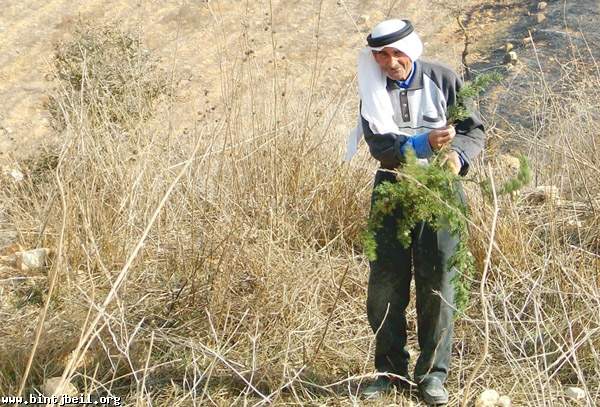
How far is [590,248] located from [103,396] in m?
2.27

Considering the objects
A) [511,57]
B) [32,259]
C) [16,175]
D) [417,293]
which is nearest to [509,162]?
[417,293]

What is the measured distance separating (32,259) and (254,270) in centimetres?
121

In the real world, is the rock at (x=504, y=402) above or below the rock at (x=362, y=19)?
above

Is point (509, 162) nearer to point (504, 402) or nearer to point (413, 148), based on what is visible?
point (504, 402)

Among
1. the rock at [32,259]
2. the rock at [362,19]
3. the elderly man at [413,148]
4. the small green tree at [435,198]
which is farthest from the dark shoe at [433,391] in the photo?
the rock at [362,19]

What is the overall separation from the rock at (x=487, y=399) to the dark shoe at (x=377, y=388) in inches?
12.8

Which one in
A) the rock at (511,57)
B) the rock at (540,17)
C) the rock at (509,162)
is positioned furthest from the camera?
the rock at (540,17)

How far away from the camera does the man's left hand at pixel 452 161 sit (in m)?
2.64

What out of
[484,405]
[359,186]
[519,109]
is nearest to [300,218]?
[359,186]

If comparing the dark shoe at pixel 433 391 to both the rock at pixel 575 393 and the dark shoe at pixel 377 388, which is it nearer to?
the dark shoe at pixel 377 388

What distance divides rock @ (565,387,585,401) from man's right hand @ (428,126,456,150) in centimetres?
106

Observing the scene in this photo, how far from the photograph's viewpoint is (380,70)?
111 inches

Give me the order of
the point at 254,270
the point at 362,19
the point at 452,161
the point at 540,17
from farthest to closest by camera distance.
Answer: the point at 362,19 → the point at 540,17 → the point at 254,270 → the point at 452,161

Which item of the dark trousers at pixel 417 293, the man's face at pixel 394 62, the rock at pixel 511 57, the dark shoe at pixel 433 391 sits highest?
the man's face at pixel 394 62
